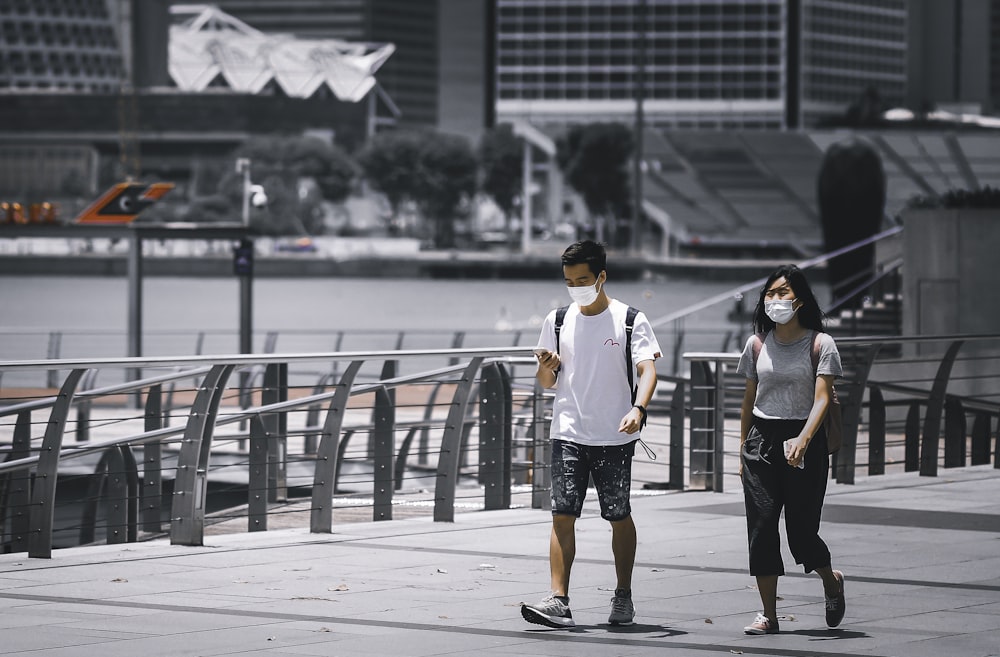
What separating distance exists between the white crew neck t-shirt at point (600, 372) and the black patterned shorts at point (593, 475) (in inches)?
2.5

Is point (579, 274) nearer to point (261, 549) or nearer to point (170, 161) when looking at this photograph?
point (261, 549)

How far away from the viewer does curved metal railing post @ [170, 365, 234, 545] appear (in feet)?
34.6

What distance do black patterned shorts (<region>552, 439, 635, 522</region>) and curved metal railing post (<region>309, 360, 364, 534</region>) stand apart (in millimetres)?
3620

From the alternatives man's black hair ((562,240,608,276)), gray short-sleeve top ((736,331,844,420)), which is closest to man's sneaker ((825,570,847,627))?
gray short-sleeve top ((736,331,844,420))

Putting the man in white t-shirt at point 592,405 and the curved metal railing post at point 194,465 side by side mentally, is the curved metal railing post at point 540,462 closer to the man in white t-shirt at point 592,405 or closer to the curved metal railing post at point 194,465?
the curved metal railing post at point 194,465

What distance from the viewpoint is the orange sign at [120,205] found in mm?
32969

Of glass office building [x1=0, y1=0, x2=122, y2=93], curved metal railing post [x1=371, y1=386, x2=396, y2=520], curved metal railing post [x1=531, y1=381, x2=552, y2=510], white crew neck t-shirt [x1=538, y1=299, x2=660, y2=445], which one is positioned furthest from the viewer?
glass office building [x1=0, y1=0, x2=122, y2=93]

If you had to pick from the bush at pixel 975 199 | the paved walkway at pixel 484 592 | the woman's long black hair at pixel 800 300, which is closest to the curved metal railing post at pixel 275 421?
the paved walkway at pixel 484 592

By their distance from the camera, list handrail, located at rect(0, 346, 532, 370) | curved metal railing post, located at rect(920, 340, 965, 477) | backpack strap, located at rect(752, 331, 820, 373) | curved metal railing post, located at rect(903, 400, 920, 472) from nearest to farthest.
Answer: backpack strap, located at rect(752, 331, 820, 373) → handrail, located at rect(0, 346, 532, 370) → curved metal railing post, located at rect(920, 340, 965, 477) → curved metal railing post, located at rect(903, 400, 920, 472)

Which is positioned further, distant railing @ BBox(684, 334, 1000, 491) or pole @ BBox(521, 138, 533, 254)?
pole @ BBox(521, 138, 533, 254)

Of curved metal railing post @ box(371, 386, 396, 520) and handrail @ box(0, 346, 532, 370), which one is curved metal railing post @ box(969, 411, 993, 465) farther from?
curved metal railing post @ box(371, 386, 396, 520)

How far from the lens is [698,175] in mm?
161375

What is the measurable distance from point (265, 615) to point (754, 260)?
145m

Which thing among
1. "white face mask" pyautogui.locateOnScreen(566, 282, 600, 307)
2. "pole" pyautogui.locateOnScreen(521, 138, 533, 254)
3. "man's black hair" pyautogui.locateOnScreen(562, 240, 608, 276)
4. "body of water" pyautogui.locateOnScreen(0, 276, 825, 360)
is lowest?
"body of water" pyautogui.locateOnScreen(0, 276, 825, 360)
